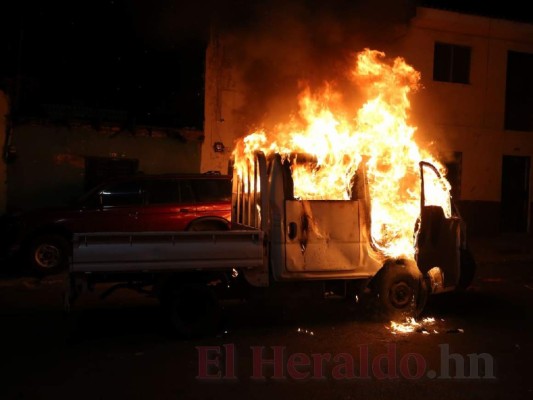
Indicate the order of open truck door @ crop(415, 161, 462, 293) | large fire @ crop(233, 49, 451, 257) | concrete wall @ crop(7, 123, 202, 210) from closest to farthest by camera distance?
open truck door @ crop(415, 161, 462, 293)
large fire @ crop(233, 49, 451, 257)
concrete wall @ crop(7, 123, 202, 210)

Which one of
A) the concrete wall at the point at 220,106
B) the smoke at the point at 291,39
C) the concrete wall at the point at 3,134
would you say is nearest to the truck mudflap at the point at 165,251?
the smoke at the point at 291,39

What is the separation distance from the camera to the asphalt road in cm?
449

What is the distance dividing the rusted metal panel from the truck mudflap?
40cm

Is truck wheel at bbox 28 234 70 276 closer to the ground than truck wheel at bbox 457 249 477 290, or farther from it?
closer to the ground

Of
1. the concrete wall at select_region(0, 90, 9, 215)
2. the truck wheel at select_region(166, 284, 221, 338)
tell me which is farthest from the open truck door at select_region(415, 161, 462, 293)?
the concrete wall at select_region(0, 90, 9, 215)

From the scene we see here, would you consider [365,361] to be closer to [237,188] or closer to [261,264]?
[261,264]

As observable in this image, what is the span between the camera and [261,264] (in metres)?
5.74

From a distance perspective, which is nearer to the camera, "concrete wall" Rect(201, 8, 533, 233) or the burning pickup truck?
the burning pickup truck

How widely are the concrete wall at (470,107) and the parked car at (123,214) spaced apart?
11.8 ft

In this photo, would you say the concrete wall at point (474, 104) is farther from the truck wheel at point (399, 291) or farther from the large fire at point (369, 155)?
the truck wheel at point (399, 291)

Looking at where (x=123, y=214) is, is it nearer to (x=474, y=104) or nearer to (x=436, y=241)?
(x=436, y=241)

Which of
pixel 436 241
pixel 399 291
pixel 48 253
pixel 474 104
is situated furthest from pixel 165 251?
pixel 474 104

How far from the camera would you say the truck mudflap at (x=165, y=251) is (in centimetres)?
539

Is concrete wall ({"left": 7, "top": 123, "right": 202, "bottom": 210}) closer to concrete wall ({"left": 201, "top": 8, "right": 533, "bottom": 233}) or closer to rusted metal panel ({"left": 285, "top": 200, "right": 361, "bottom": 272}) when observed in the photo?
concrete wall ({"left": 201, "top": 8, "right": 533, "bottom": 233})
